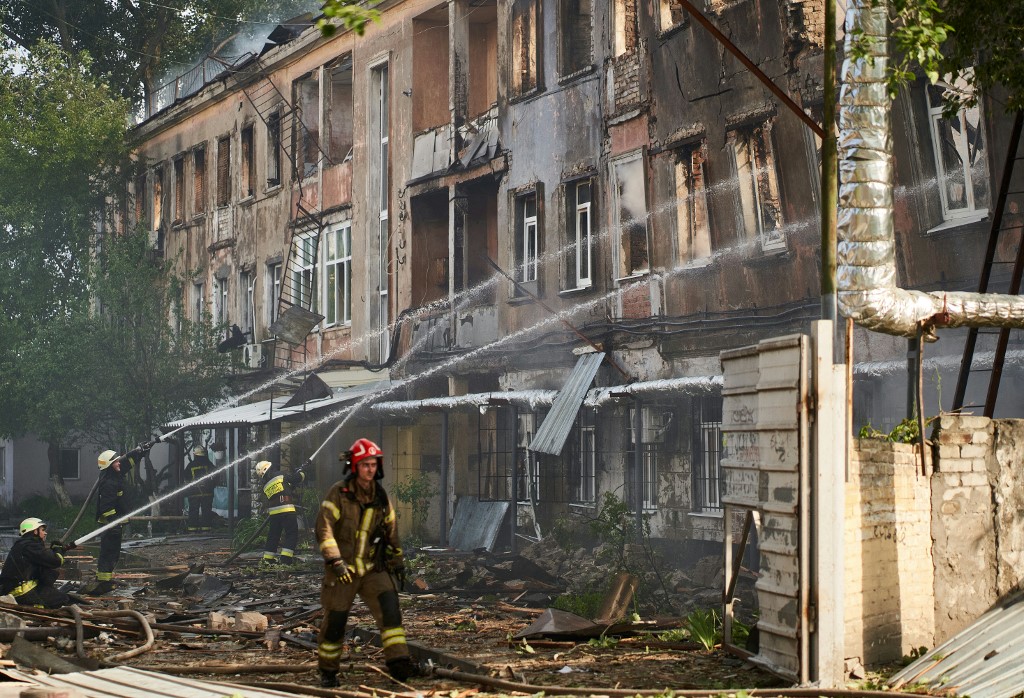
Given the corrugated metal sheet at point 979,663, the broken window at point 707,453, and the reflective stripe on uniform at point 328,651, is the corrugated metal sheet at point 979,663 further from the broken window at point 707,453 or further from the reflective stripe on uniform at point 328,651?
the broken window at point 707,453

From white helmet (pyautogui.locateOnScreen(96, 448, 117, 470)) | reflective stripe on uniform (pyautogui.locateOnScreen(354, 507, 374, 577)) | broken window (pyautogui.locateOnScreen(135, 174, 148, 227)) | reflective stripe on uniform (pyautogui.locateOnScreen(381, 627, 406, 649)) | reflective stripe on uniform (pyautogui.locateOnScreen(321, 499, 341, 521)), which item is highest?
broken window (pyautogui.locateOnScreen(135, 174, 148, 227))

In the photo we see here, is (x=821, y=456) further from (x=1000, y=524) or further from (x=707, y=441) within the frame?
(x=707, y=441)

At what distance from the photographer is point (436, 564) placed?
1870 cm

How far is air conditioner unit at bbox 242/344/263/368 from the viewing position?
31.2 m

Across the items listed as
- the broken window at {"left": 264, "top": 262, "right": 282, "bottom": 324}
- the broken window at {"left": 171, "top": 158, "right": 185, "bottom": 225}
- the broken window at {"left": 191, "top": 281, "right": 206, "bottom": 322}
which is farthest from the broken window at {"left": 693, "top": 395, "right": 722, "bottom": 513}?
the broken window at {"left": 171, "top": 158, "right": 185, "bottom": 225}

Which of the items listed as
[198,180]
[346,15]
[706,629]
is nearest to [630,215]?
[706,629]

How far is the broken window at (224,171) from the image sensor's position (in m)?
33.0

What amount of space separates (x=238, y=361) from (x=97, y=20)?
16241mm

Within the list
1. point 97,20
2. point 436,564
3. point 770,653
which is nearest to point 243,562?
point 436,564

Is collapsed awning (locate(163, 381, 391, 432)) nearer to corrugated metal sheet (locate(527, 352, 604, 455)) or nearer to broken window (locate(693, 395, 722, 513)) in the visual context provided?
corrugated metal sheet (locate(527, 352, 604, 455))

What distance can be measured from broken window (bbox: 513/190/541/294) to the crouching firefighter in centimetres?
1256

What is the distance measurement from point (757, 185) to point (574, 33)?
5.58 metres

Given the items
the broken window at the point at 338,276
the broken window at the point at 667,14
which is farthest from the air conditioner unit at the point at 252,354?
the broken window at the point at 667,14

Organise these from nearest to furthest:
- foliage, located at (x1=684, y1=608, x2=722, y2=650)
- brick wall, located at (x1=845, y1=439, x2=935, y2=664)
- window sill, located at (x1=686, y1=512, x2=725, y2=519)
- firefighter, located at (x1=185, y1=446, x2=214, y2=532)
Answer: brick wall, located at (x1=845, y1=439, x2=935, y2=664) → foliage, located at (x1=684, y1=608, x2=722, y2=650) → window sill, located at (x1=686, y1=512, x2=725, y2=519) → firefighter, located at (x1=185, y1=446, x2=214, y2=532)
